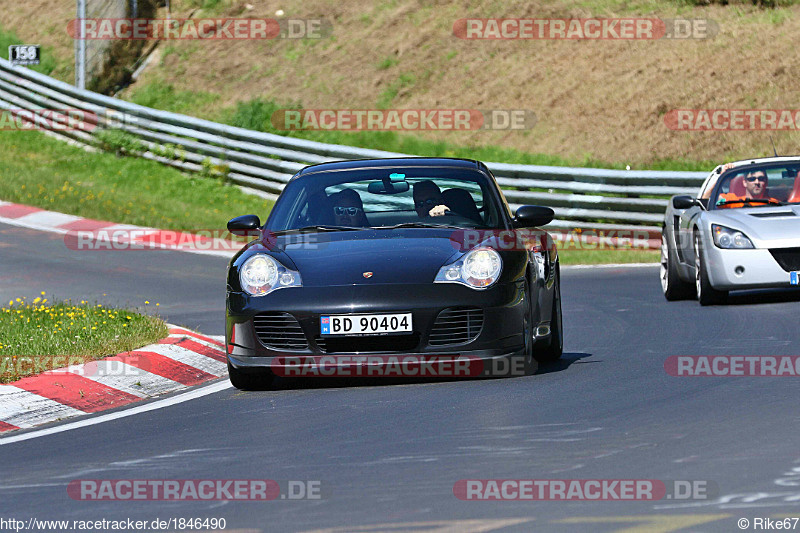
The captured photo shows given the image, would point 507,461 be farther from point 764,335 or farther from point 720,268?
point 720,268

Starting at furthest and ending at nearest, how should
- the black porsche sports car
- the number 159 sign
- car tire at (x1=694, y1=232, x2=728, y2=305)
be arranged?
the number 159 sign
car tire at (x1=694, y1=232, x2=728, y2=305)
the black porsche sports car

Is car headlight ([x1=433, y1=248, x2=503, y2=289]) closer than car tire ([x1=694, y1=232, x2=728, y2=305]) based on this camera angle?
Yes

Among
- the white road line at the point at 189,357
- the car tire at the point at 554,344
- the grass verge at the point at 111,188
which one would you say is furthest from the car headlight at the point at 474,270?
the grass verge at the point at 111,188

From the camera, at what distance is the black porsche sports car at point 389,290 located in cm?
804

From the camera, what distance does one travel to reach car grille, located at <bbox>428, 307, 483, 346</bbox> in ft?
26.5

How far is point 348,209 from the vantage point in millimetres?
9164

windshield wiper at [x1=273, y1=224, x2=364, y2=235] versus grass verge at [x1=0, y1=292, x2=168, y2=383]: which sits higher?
windshield wiper at [x1=273, y1=224, x2=364, y2=235]
